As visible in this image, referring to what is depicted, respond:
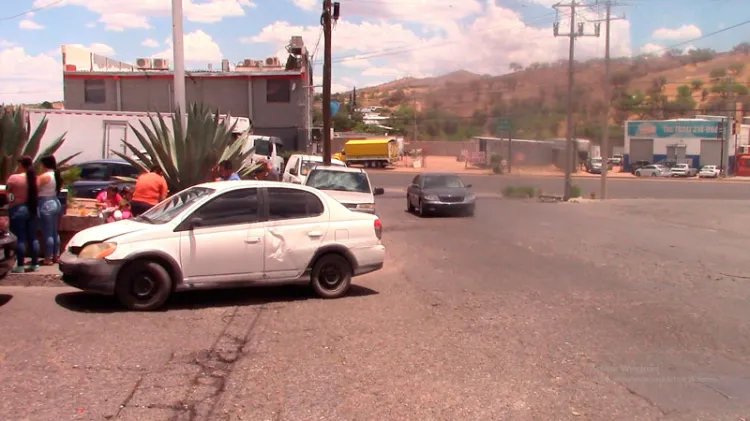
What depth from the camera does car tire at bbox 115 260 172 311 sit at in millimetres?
7723

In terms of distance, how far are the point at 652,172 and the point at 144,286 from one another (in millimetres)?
63002

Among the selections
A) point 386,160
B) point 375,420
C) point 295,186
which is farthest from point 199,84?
point 375,420

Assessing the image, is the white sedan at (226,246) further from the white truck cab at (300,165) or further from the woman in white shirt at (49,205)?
the white truck cab at (300,165)

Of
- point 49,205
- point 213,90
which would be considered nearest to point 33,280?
point 49,205

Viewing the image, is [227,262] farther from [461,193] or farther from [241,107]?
[241,107]

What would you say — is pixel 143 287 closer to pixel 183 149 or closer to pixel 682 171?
pixel 183 149

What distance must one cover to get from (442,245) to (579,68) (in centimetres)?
1978

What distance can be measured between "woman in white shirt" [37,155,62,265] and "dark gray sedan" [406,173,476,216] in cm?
1487

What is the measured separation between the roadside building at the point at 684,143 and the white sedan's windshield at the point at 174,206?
63.1 metres

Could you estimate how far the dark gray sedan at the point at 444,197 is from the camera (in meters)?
23.3

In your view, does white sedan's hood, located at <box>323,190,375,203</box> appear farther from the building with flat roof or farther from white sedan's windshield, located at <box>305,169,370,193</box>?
the building with flat roof

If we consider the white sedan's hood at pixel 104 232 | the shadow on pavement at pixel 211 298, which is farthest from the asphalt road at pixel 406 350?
the white sedan's hood at pixel 104 232

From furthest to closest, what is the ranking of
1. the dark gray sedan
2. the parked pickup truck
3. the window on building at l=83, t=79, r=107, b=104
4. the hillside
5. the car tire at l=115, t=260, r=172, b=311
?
the parked pickup truck → the window on building at l=83, t=79, r=107, b=104 → the hillside → the dark gray sedan → the car tire at l=115, t=260, r=172, b=311

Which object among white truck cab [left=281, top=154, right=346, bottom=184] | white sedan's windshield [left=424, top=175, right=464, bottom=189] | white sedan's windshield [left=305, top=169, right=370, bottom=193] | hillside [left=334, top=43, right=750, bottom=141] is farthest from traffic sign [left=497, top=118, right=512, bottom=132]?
white sedan's windshield [left=305, top=169, right=370, bottom=193]
